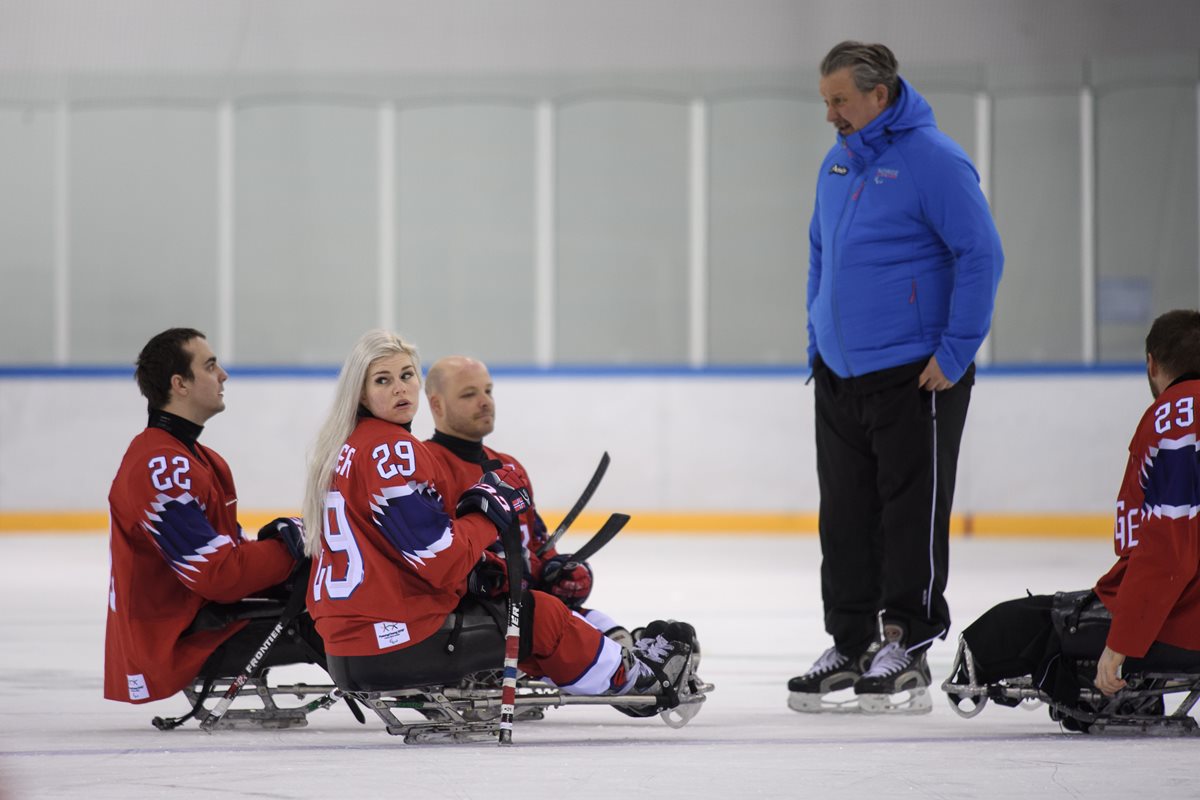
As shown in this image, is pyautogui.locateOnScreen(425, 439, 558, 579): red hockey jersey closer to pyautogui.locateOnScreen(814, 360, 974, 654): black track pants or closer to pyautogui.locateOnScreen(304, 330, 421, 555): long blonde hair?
pyautogui.locateOnScreen(304, 330, 421, 555): long blonde hair

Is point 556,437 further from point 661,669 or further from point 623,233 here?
point 661,669

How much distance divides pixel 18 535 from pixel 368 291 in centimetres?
248

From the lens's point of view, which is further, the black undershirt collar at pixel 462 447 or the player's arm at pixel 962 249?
the player's arm at pixel 962 249

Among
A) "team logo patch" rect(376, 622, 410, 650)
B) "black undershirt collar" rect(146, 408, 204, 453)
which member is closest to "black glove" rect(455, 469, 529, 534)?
"team logo patch" rect(376, 622, 410, 650)

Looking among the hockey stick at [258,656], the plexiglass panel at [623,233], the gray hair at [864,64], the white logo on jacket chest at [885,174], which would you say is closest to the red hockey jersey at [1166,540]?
the white logo on jacket chest at [885,174]

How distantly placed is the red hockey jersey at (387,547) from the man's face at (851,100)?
1.29m

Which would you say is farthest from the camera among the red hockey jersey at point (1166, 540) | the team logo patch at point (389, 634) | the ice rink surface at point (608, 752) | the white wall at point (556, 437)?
the white wall at point (556, 437)

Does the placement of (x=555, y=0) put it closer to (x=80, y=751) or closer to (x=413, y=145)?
(x=413, y=145)

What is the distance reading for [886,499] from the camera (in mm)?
3861

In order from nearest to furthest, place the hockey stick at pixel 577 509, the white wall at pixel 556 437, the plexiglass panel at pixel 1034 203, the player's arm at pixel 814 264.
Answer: the hockey stick at pixel 577 509 < the player's arm at pixel 814 264 < the white wall at pixel 556 437 < the plexiglass panel at pixel 1034 203

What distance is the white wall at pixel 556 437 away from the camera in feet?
32.2

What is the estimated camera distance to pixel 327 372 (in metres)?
9.97

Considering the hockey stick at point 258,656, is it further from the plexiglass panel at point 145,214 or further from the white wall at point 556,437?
the plexiglass panel at point 145,214

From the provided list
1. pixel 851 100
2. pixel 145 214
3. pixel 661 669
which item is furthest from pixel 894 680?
pixel 145 214
